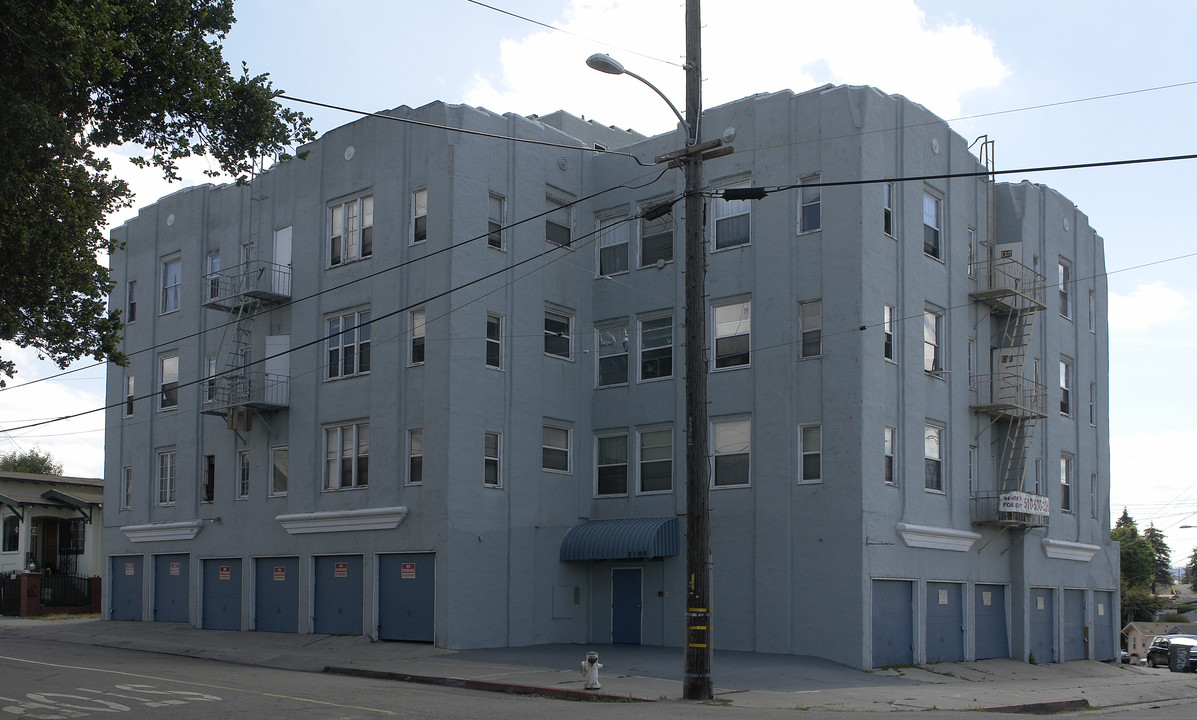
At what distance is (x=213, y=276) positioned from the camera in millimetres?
33031

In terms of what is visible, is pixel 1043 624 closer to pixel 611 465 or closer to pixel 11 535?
pixel 611 465

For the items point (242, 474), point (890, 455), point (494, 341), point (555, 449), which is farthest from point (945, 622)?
point (242, 474)

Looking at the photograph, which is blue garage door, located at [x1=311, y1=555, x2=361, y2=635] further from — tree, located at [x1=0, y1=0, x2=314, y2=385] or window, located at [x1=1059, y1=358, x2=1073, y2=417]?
window, located at [x1=1059, y1=358, x2=1073, y2=417]

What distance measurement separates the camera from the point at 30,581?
3988cm

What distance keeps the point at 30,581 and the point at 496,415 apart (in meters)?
21.6

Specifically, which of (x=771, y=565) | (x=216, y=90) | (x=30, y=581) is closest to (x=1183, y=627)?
(x=771, y=565)

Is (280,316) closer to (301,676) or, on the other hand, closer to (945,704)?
(301,676)

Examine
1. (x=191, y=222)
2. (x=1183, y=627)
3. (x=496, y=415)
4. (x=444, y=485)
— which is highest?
(x=191, y=222)

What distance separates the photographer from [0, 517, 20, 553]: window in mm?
45812

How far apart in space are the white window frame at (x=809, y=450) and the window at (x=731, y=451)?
141 centimetres

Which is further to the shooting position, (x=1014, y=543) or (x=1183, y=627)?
(x=1183, y=627)

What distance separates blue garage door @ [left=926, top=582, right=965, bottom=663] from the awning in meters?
6.41

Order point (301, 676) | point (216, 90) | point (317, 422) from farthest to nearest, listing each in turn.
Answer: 1. point (317, 422)
2. point (301, 676)
3. point (216, 90)

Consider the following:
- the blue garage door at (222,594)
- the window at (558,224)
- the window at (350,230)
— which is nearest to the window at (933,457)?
the window at (558,224)
